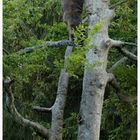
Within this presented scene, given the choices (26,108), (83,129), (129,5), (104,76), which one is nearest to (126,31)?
(129,5)

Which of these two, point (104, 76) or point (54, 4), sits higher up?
point (54, 4)

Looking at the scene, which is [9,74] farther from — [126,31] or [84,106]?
[126,31]

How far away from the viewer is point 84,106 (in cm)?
494

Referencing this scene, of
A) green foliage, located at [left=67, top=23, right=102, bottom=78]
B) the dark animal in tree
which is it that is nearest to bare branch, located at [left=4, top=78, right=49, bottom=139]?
green foliage, located at [left=67, top=23, right=102, bottom=78]

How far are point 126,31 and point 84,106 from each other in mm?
1557

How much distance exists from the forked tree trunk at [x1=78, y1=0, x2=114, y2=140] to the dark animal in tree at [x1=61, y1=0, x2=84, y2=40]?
1128 millimetres

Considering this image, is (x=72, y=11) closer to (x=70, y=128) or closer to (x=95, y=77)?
(x=95, y=77)

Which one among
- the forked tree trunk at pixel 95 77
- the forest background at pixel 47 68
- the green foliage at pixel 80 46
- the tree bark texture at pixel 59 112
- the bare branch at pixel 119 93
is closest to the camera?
the green foliage at pixel 80 46

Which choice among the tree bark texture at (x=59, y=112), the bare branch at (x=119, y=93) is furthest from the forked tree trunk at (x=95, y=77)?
the tree bark texture at (x=59, y=112)

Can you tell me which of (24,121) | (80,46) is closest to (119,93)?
(24,121)

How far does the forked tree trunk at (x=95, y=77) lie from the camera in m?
4.67

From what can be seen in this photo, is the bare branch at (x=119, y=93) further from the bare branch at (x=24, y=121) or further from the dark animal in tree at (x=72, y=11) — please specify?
the dark animal in tree at (x=72, y=11)

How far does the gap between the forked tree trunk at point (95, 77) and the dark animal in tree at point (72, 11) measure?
113 centimetres

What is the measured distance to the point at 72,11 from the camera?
3303mm
